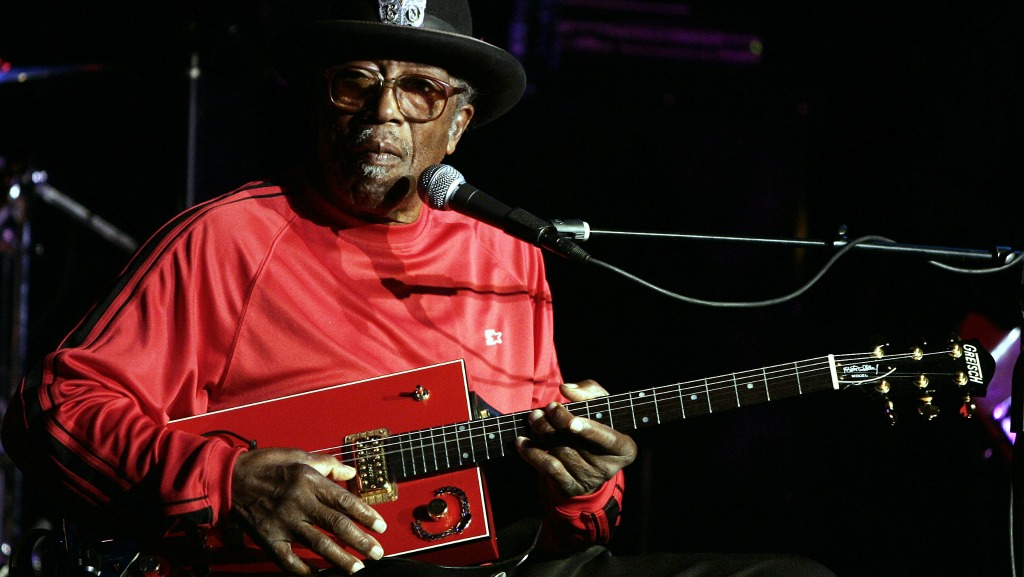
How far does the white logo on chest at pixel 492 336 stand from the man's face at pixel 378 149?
47 cm

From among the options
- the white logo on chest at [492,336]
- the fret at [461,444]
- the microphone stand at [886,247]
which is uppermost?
the microphone stand at [886,247]

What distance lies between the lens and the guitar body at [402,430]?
2.36m

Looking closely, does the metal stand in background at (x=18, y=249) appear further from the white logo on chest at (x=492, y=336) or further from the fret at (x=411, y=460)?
the fret at (x=411, y=460)

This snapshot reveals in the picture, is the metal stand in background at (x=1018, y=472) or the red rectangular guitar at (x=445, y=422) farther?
the red rectangular guitar at (x=445, y=422)

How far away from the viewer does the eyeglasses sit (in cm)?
269

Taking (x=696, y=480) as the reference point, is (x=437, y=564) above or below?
above

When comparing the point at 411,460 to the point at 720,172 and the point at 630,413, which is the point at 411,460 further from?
the point at 720,172

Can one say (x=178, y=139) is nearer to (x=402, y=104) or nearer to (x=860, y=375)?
(x=402, y=104)

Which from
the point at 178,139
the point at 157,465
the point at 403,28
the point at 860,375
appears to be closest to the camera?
the point at 157,465

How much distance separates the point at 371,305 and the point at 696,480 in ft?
8.34

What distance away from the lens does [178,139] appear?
4.18 metres

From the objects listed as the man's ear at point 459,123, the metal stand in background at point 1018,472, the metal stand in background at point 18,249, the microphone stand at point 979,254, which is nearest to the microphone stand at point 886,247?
the microphone stand at point 979,254

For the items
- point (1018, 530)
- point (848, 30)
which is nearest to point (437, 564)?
point (1018, 530)

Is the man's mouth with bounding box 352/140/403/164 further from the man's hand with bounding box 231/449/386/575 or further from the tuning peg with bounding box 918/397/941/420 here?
the tuning peg with bounding box 918/397/941/420
